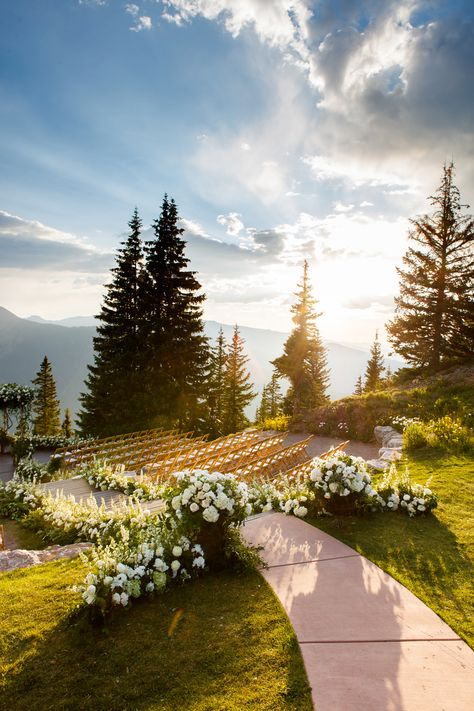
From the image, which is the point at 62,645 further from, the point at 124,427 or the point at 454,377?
the point at 454,377

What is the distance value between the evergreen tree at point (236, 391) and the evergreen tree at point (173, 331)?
9.65 meters

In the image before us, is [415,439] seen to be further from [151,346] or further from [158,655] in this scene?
[151,346]

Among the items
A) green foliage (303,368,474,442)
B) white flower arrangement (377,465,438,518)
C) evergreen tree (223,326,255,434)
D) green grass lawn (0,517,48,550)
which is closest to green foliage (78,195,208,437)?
green foliage (303,368,474,442)

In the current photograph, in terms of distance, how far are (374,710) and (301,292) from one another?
91.3ft

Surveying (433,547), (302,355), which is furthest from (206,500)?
(302,355)

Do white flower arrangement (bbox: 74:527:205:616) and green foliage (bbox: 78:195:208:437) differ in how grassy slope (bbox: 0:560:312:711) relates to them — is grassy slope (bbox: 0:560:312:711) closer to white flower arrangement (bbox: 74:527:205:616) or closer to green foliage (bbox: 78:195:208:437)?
white flower arrangement (bbox: 74:527:205:616)

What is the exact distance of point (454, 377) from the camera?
18.6m

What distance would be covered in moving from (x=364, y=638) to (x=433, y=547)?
2464mm

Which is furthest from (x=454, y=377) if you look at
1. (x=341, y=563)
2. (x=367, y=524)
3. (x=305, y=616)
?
(x=305, y=616)

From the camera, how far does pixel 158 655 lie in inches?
129

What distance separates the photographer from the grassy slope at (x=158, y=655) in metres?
2.86

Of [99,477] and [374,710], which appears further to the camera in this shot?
[99,477]

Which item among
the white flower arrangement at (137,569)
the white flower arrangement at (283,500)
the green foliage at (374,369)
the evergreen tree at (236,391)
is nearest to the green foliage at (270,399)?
the green foliage at (374,369)

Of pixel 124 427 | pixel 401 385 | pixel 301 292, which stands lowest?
pixel 124 427
